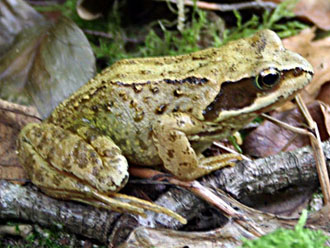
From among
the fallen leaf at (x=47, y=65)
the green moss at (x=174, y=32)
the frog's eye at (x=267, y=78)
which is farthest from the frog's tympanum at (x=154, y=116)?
the green moss at (x=174, y=32)

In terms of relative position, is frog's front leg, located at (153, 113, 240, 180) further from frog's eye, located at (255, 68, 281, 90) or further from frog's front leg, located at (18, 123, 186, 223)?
frog's eye, located at (255, 68, 281, 90)

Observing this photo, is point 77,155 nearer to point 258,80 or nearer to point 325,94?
point 258,80

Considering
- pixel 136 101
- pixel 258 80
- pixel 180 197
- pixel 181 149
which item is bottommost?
pixel 180 197

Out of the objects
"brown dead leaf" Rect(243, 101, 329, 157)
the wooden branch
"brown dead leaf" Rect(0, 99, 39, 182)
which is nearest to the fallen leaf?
"brown dead leaf" Rect(0, 99, 39, 182)

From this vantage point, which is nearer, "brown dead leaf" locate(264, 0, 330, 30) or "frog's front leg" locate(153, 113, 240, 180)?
"frog's front leg" locate(153, 113, 240, 180)

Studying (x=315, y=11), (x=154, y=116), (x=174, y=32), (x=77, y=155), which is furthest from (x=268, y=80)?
(x=315, y=11)

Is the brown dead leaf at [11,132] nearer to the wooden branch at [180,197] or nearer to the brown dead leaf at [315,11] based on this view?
the wooden branch at [180,197]
